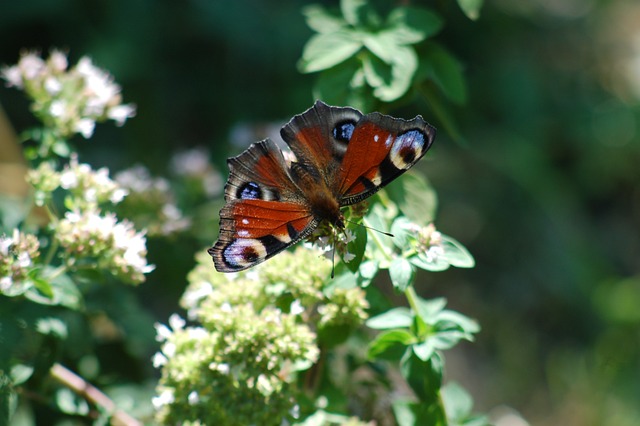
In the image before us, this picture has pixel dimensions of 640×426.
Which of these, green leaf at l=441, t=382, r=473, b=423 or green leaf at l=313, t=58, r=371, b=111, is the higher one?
green leaf at l=313, t=58, r=371, b=111

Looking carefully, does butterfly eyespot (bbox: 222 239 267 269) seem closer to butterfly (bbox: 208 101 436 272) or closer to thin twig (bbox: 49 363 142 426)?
butterfly (bbox: 208 101 436 272)

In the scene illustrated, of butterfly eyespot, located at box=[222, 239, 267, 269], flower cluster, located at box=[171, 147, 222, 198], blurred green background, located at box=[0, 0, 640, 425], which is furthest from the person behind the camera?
blurred green background, located at box=[0, 0, 640, 425]

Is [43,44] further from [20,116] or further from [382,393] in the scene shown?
[382,393]

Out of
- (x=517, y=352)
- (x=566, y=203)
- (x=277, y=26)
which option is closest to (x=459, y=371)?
(x=517, y=352)

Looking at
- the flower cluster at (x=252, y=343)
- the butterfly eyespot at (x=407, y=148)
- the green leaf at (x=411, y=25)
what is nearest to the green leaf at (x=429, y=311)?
the flower cluster at (x=252, y=343)

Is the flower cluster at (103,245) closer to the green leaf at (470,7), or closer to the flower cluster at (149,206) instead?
the flower cluster at (149,206)

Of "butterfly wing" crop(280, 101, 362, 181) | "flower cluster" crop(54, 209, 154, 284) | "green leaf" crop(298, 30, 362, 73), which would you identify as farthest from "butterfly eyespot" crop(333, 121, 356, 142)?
"flower cluster" crop(54, 209, 154, 284)
